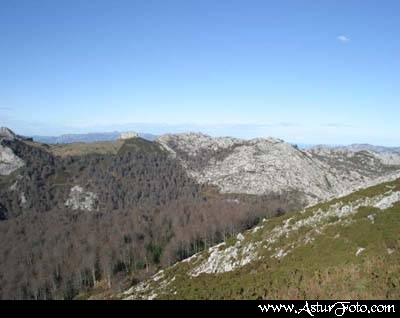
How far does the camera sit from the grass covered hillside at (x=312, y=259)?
36688 mm

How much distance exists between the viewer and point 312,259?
4994 centimetres

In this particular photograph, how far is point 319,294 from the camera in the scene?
34781 mm

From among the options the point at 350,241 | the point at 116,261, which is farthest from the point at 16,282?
the point at 350,241

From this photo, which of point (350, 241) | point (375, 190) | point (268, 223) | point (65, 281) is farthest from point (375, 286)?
point (65, 281)

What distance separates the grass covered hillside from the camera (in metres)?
36.7

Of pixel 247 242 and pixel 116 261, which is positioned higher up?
pixel 247 242

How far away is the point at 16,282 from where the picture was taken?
172 m
